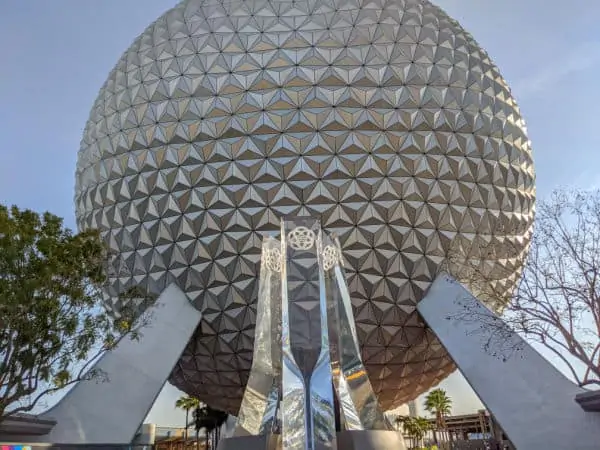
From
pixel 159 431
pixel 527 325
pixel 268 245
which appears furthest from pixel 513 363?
pixel 159 431

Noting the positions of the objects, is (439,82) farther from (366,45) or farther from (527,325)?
(527,325)

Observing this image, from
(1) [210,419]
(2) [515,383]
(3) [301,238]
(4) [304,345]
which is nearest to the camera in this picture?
(4) [304,345]

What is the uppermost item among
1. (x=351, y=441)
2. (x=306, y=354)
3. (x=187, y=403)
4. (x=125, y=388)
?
(x=187, y=403)

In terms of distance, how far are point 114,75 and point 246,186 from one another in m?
8.34

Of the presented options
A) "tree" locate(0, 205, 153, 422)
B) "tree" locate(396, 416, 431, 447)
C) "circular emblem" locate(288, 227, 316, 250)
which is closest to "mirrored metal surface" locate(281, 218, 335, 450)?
"circular emblem" locate(288, 227, 316, 250)

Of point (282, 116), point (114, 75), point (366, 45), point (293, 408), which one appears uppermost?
point (114, 75)

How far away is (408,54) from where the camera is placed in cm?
1786

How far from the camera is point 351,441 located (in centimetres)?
1011

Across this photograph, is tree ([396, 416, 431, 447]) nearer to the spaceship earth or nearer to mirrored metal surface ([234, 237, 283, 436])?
the spaceship earth

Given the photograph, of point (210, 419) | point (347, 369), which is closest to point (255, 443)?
point (347, 369)

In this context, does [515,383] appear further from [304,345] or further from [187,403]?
[187,403]

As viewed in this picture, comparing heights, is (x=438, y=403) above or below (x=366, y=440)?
above

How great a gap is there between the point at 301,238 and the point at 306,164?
5176 millimetres

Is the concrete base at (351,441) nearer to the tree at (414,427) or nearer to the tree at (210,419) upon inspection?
the tree at (210,419)
